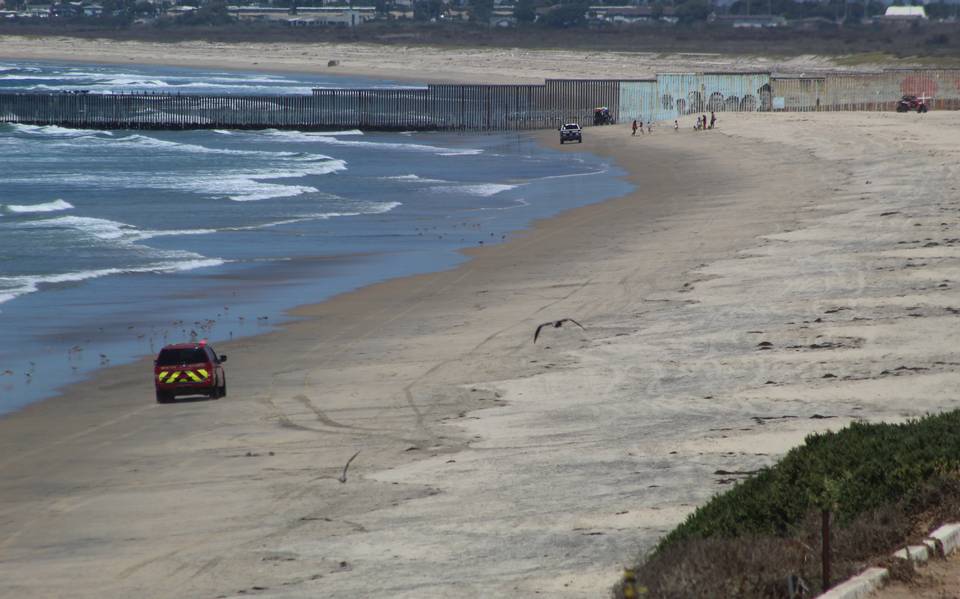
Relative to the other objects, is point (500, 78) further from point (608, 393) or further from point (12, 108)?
point (608, 393)

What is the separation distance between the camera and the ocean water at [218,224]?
2792 centimetres

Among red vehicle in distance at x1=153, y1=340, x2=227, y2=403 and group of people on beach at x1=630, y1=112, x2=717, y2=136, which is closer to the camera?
red vehicle in distance at x1=153, y1=340, x2=227, y2=403

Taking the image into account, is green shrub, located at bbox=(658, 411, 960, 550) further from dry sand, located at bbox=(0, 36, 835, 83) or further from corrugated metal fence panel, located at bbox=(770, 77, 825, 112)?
dry sand, located at bbox=(0, 36, 835, 83)

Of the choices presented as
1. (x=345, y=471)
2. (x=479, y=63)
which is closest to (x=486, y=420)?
(x=345, y=471)

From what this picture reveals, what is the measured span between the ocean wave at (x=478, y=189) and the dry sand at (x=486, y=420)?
16.8 metres

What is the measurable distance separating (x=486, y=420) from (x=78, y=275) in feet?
59.5

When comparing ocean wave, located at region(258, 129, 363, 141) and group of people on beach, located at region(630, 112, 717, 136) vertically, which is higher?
group of people on beach, located at region(630, 112, 717, 136)

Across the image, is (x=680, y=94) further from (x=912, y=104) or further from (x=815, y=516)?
(x=815, y=516)

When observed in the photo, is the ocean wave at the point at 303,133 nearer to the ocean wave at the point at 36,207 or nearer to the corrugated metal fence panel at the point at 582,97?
the corrugated metal fence panel at the point at 582,97

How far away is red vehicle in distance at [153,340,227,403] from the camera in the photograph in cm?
2164

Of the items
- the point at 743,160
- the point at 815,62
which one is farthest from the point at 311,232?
the point at 815,62

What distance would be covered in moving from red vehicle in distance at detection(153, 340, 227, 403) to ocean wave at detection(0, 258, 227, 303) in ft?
33.5

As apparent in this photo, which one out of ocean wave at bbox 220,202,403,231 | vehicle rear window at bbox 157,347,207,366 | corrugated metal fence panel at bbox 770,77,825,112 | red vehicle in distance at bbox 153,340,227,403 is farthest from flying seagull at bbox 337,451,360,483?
corrugated metal fence panel at bbox 770,77,825,112

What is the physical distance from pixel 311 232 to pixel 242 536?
91.2ft
